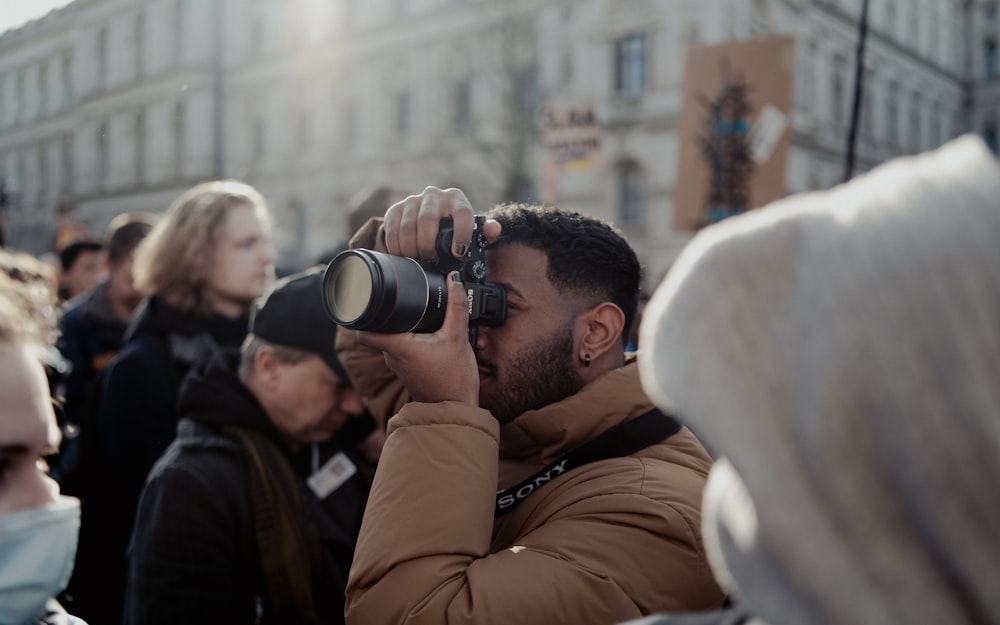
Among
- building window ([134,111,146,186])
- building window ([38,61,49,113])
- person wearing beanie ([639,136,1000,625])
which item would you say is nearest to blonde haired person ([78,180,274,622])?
person wearing beanie ([639,136,1000,625])

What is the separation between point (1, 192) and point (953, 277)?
800 centimetres

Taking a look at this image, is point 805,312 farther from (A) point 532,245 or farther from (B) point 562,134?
(B) point 562,134

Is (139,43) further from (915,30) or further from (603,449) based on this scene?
(603,449)

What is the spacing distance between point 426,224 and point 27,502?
0.80 m

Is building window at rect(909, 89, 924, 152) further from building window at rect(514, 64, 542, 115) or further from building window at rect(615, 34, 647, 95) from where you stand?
building window at rect(514, 64, 542, 115)

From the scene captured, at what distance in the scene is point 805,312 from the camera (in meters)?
0.70

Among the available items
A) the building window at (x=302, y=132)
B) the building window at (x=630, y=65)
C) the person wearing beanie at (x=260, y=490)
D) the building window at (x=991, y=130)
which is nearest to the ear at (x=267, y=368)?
the person wearing beanie at (x=260, y=490)

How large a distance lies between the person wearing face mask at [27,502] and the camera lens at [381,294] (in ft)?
1.54

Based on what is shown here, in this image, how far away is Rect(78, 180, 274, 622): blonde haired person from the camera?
3.01 metres

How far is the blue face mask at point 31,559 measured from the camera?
1121 millimetres

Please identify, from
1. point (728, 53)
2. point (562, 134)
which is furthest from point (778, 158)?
point (562, 134)

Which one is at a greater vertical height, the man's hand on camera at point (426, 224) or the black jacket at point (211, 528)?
the man's hand on camera at point (426, 224)

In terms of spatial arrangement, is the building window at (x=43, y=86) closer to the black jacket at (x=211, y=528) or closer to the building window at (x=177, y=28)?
the black jacket at (x=211, y=528)

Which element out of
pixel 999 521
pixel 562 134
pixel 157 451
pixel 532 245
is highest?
pixel 562 134
